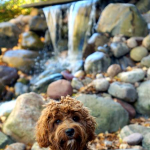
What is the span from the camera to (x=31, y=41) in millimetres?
10398

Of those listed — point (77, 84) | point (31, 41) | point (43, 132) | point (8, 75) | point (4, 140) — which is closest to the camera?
point (43, 132)

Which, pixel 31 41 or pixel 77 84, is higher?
pixel 31 41

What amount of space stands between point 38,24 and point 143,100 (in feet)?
23.7

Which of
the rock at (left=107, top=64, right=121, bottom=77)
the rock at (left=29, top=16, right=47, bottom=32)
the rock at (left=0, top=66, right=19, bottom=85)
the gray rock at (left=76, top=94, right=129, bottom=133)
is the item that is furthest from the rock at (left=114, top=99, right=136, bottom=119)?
the rock at (left=29, top=16, right=47, bottom=32)

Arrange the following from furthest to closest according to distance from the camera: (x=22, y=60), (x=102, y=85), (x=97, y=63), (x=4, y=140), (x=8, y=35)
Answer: (x=8, y=35)
(x=22, y=60)
(x=97, y=63)
(x=102, y=85)
(x=4, y=140)

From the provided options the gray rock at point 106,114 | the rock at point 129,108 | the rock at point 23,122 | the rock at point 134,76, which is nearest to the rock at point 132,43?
the rock at point 134,76

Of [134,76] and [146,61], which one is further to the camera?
[146,61]

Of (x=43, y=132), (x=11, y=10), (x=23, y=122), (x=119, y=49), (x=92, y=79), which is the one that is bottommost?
(x=92, y=79)

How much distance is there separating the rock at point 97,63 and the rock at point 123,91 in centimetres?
144

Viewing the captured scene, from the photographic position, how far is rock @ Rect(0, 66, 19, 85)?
8141 mm

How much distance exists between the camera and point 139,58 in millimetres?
7211

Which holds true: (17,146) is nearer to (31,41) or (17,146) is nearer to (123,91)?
(123,91)

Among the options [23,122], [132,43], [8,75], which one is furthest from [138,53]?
[8,75]

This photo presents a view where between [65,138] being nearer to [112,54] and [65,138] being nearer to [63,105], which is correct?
[63,105]
